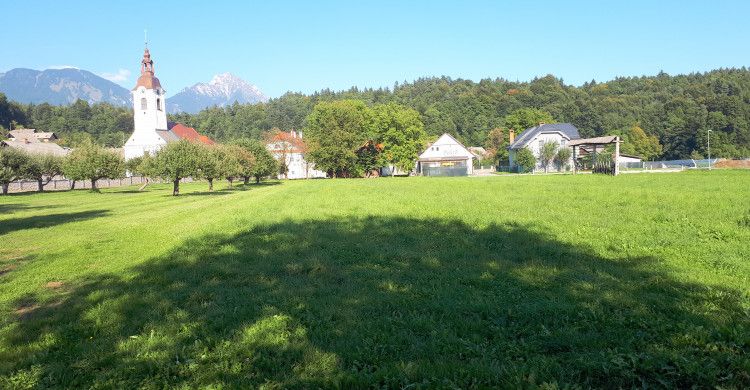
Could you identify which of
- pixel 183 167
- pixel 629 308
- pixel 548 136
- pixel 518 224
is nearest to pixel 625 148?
pixel 548 136

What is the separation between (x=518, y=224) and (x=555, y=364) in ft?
29.7

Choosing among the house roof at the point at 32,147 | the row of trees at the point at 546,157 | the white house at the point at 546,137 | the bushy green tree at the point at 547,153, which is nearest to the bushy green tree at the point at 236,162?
the house roof at the point at 32,147

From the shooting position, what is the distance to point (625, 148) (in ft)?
369

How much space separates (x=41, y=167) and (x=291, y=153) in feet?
151

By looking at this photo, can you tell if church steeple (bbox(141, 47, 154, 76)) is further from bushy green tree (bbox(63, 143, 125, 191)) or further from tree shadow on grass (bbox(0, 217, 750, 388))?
tree shadow on grass (bbox(0, 217, 750, 388))

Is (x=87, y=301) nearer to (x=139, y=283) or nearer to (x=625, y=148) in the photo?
(x=139, y=283)

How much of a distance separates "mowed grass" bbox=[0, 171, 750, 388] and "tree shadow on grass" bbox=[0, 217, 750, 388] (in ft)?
0.09

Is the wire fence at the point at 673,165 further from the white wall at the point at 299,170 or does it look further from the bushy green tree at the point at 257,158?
the bushy green tree at the point at 257,158

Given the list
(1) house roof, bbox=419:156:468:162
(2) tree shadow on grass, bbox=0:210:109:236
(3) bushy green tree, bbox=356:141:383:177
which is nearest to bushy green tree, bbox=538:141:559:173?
(1) house roof, bbox=419:156:468:162

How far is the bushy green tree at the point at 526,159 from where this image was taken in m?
85.9

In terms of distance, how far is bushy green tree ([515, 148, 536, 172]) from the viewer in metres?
85.9

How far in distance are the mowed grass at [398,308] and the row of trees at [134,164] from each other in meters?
35.1

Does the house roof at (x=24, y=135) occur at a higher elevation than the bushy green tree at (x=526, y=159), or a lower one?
higher

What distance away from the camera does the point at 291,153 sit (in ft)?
319
